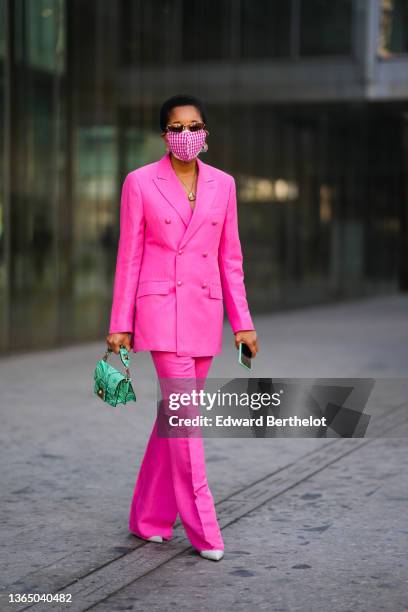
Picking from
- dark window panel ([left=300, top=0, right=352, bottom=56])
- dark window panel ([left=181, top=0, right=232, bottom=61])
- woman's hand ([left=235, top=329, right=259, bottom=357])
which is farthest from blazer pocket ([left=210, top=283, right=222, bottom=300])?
dark window panel ([left=300, top=0, right=352, bottom=56])

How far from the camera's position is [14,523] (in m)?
5.33

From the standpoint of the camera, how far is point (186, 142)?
15.1ft

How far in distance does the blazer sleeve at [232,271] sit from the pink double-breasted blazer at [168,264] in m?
0.08

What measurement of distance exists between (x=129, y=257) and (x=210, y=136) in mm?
16630

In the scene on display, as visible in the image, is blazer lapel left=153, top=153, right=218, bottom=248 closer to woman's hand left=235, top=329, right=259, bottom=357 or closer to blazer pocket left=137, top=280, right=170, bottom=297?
blazer pocket left=137, top=280, right=170, bottom=297

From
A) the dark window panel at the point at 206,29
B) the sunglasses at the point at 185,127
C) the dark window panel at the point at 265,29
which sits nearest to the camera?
the sunglasses at the point at 185,127

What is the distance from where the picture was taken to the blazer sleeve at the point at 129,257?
4.68m

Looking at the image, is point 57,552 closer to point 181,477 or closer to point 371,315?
point 181,477

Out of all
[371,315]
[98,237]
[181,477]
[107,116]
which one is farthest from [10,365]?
[371,315]

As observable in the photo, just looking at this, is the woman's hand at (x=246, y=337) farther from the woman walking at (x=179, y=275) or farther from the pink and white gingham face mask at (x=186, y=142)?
the pink and white gingham face mask at (x=186, y=142)

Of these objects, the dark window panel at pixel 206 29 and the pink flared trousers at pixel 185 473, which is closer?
the pink flared trousers at pixel 185 473

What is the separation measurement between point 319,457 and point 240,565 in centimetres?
254

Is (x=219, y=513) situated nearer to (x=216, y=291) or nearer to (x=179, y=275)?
(x=216, y=291)

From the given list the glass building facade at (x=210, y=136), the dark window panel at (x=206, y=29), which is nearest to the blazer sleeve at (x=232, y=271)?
the glass building facade at (x=210, y=136)
